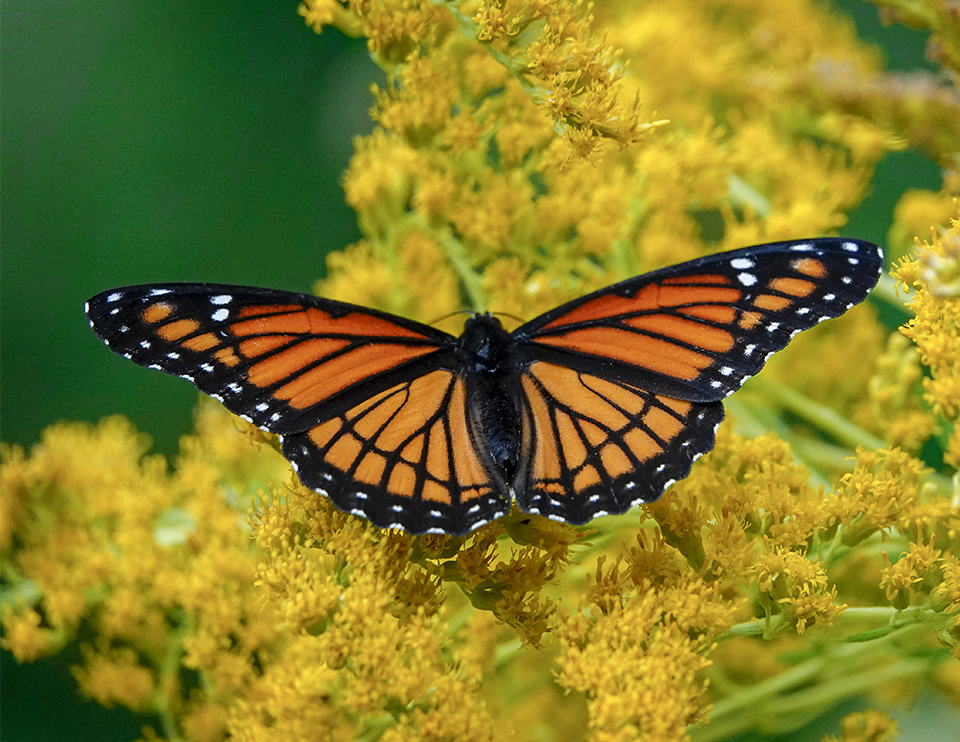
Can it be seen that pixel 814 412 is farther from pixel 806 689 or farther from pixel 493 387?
pixel 493 387

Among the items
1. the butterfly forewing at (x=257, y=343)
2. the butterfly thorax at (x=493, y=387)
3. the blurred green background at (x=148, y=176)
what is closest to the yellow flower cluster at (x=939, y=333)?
the butterfly thorax at (x=493, y=387)

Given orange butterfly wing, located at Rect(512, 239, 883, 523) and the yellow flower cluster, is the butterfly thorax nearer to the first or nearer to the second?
→ orange butterfly wing, located at Rect(512, 239, 883, 523)

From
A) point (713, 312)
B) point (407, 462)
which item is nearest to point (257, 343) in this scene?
point (407, 462)

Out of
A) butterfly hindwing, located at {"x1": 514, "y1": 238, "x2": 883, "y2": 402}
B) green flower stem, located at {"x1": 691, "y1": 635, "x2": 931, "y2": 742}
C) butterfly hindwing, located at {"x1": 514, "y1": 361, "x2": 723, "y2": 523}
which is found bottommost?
green flower stem, located at {"x1": 691, "y1": 635, "x2": 931, "y2": 742}

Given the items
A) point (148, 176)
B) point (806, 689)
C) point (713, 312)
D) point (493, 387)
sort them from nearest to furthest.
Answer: point (713, 312)
point (493, 387)
point (806, 689)
point (148, 176)

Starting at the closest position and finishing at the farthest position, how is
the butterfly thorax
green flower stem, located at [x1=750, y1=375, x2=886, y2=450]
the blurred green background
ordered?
the butterfly thorax, green flower stem, located at [x1=750, y1=375, x2=886, y2=450], the blurred green background

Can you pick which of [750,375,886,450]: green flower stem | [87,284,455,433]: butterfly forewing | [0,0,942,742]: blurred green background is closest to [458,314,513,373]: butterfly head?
[87,284,455,433]: butterfly forewing

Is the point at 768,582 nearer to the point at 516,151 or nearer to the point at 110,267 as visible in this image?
the point at 516,151
